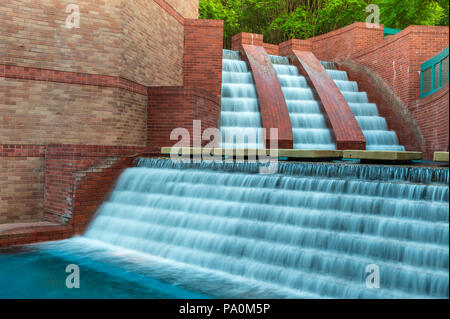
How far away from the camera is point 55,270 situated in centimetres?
491

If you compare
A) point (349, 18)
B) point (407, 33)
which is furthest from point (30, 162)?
point (349, 18)

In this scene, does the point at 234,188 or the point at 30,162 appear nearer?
the point at 234,188

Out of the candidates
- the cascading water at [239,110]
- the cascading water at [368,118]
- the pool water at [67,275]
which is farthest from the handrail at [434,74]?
the pool water at [67,275]

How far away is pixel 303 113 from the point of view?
13.0 m

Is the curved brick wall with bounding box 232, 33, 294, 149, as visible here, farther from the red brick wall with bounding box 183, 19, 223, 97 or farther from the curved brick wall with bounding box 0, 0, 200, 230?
the curved brick wall with bounding box 0, 0, 200, 230

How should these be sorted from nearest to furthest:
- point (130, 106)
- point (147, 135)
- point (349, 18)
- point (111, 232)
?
point (111, 232) → point (130, 106) → point (147, 135) → point (349, 18)

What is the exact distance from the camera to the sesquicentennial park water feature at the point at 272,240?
3.90 metres

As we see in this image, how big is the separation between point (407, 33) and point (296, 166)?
30.2 feet

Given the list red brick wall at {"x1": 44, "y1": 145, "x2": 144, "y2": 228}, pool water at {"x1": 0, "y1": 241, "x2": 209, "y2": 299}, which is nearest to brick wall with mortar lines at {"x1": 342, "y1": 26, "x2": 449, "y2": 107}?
red brick wall at {"x1": 44, "y1": 145, "x2": 144, "y2": 228}

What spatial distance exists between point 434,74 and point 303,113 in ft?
13.5

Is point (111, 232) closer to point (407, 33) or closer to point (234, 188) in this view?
point (234, 188)

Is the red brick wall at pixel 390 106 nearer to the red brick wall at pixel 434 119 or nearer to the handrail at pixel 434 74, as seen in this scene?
the red brick wall at pixel 434 119

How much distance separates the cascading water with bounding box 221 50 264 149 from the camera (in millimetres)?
11359

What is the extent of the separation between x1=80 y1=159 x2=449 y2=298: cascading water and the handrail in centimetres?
667
